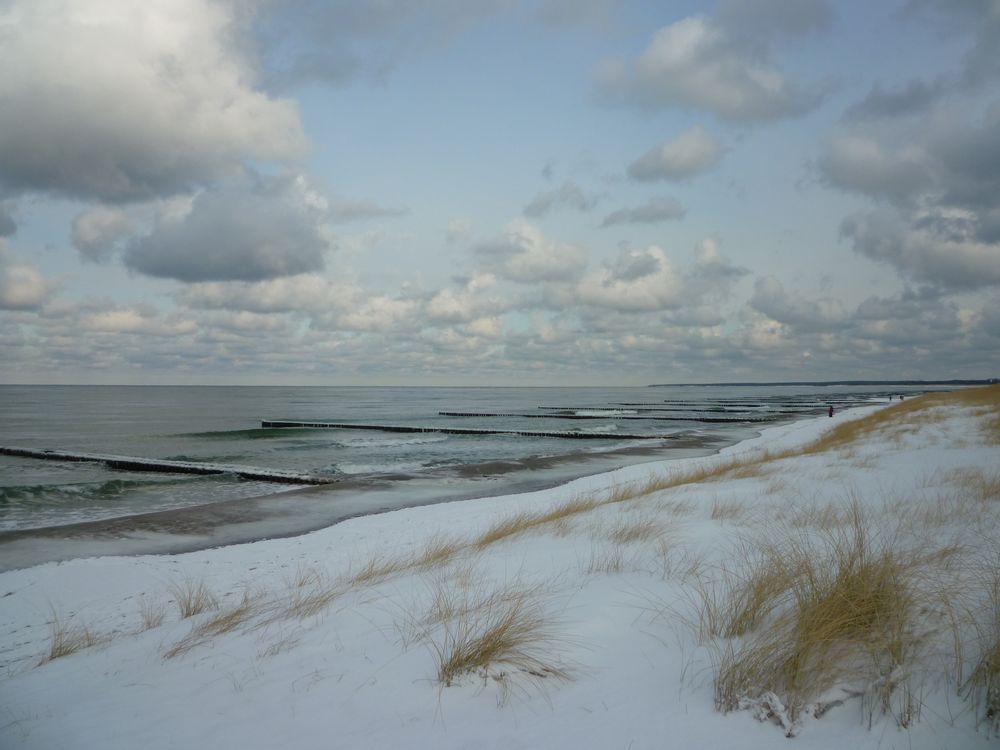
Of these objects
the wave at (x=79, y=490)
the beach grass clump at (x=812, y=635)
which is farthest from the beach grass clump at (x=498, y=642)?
the wave at (x=79, y=490)

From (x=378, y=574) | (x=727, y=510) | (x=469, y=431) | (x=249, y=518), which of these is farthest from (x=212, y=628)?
(x=469, y=431)

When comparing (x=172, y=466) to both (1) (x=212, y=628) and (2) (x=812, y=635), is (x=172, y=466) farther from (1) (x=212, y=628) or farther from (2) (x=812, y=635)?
(2) (x=812, y=635)

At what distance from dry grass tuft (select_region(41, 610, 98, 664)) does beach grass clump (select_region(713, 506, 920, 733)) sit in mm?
5553

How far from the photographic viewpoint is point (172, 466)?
23016 millimetres

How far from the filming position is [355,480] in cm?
1872

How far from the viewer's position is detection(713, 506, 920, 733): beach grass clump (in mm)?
2727

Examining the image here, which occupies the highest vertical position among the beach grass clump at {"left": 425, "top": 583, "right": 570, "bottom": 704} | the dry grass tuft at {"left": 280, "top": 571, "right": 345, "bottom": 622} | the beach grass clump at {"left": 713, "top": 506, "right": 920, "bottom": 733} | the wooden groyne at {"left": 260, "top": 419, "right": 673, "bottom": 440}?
the beach grass clump at {"left": 713, "top": 506, "right": 920, "bottom": 733}

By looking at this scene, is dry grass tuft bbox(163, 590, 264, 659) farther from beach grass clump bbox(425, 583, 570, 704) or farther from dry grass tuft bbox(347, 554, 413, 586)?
beach grass clump bbox(425, 583, 570, 704)

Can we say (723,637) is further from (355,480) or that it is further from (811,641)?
(355,480)

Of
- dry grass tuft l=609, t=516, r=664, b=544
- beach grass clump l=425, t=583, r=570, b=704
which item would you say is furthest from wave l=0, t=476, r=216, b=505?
beach grass clump l=425, t=583, r=570, b=704

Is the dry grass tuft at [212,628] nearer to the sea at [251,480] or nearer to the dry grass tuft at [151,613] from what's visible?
the dry grass tuft at [151,613]

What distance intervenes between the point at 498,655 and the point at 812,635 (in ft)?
5.37

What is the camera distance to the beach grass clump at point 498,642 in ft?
10.2

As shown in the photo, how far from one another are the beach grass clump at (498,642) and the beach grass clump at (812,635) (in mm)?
947
